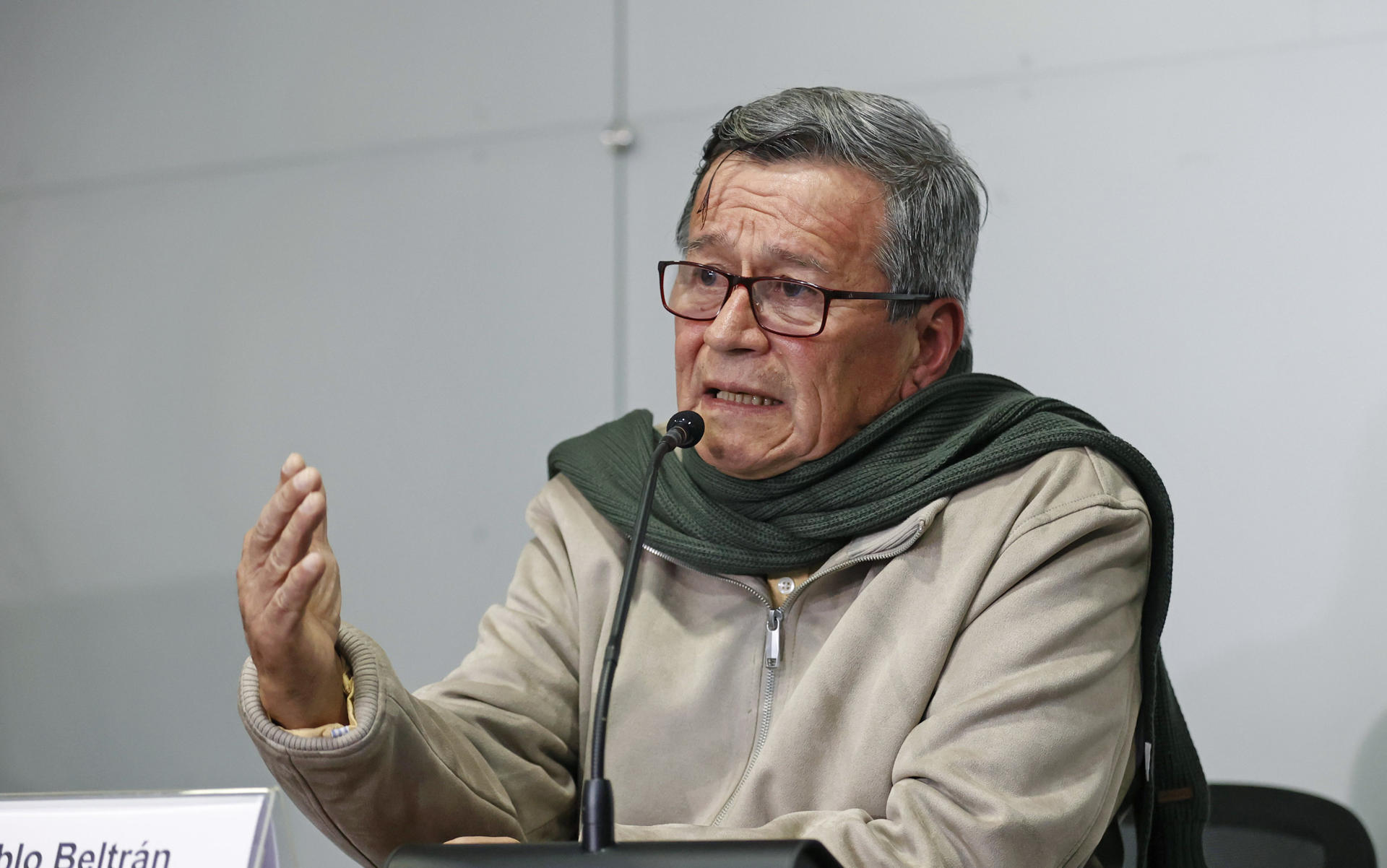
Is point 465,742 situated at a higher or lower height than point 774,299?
lower

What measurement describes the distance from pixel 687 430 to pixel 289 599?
0.38 metres

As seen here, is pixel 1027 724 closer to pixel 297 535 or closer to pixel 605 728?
pixel 605 728

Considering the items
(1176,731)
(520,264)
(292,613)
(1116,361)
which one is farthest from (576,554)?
(520,264)

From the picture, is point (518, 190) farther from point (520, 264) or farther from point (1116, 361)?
point (1116, 361)

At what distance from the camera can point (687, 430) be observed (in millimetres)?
1236

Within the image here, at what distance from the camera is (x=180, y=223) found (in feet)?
10.0

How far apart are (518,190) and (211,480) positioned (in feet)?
3.20

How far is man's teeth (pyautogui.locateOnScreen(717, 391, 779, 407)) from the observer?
1463 mm

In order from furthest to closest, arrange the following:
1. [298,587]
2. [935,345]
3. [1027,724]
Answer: [935,345]
[1027,724]
[298,587]

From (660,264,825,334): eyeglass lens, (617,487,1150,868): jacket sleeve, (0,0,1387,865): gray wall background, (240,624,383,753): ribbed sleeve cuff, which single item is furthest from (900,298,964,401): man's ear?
(0,0,1387,865): gray wall background

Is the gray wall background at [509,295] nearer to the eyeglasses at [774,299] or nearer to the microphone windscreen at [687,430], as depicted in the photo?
the eyeglasses at [774,299]

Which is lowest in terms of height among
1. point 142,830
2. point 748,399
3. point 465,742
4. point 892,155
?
point 465,742

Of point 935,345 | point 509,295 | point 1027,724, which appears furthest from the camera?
point 509,295

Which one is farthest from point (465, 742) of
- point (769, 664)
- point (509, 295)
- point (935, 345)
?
point (509, 295)
